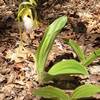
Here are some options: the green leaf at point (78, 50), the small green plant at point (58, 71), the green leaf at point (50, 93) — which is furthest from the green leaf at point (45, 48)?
the green leaf at point (50, 93)

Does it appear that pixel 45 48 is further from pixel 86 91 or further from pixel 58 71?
pixel 86 91

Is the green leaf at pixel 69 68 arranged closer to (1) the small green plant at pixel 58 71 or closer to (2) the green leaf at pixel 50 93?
(1) the small green plant at pixel 58 71

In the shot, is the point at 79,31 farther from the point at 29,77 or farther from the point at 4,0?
the point at 4,0

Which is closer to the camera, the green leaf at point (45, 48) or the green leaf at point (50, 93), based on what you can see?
the green leaf at point (50, 93)

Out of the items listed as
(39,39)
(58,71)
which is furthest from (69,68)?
(39,39)

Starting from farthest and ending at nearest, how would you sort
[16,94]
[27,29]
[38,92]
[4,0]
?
[4,0]
[27,29]
[16,94]
[38,92]

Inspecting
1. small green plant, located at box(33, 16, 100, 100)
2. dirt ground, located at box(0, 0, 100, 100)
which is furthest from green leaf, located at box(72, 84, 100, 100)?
dirt ground, located at box(0, 0, 100, 100)

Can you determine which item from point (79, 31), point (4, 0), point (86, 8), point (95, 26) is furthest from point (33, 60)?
point (4, 0)
